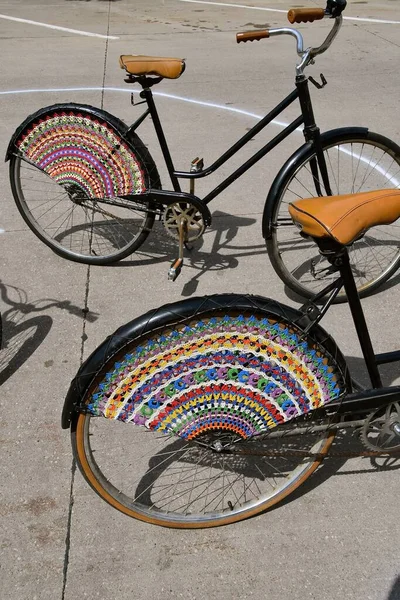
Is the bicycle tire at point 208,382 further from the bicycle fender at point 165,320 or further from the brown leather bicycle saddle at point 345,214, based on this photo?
the brown leather bicycle saddle at point 345,214

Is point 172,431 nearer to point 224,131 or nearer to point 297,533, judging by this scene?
point 297,533

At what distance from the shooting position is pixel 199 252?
3904 mm

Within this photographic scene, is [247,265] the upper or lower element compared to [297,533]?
upper

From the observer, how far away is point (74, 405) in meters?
1.91

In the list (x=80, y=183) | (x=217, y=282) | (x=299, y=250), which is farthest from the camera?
(x=299, y=250)

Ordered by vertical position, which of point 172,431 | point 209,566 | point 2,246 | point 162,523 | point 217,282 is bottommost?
point 209,566

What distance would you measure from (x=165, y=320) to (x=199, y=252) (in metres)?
2.12

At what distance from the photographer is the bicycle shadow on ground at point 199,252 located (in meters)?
3.78

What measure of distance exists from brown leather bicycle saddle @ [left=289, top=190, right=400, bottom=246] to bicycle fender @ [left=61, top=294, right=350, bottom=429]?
0.90 ft

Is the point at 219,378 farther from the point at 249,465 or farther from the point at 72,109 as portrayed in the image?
the point at 72,109

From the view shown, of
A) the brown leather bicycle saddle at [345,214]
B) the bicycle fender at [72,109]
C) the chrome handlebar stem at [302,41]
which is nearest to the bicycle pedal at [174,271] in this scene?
the bicycle fender at [72,109]

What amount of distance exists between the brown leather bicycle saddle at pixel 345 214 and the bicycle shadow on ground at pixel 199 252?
1793mm

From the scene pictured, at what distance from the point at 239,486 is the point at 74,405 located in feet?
2.93

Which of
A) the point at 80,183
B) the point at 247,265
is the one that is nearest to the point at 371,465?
the point at 247,265
